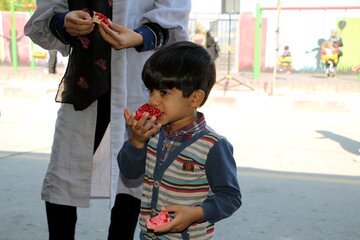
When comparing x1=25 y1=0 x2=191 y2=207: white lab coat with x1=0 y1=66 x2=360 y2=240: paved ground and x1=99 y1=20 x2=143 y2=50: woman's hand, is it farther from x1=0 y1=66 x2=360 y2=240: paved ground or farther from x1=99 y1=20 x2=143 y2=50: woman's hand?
x1=0 y1=66 x2=360 y2=240: paved ground

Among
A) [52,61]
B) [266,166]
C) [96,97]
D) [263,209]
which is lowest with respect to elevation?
[52,61]

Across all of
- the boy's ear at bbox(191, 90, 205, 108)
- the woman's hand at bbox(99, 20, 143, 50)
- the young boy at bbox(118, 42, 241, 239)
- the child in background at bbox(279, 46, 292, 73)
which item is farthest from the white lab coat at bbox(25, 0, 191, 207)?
the child in background at bbox(279, 46, 292, 73)

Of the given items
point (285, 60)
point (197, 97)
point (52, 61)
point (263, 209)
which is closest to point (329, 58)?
point (285, 60)

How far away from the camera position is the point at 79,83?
197 centimetres

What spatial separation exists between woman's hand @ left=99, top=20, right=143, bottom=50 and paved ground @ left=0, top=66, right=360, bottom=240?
1.74 m

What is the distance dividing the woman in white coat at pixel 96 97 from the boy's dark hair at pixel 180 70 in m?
0.33

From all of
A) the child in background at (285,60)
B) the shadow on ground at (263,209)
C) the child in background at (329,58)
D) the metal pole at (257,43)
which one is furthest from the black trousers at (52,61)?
the child in background at (329,58)

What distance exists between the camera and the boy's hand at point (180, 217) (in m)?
1.42

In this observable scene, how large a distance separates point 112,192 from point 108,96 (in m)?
0.38

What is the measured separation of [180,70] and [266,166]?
3.61 meters

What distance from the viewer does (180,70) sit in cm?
154

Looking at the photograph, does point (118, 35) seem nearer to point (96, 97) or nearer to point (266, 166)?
point (96, 97)

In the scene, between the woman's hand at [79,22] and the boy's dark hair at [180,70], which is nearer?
the boy's dark hair at [180,70]

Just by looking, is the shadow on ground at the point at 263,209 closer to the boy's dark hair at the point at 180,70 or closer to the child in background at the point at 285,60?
the boy's dark hair at the point at 180,70
